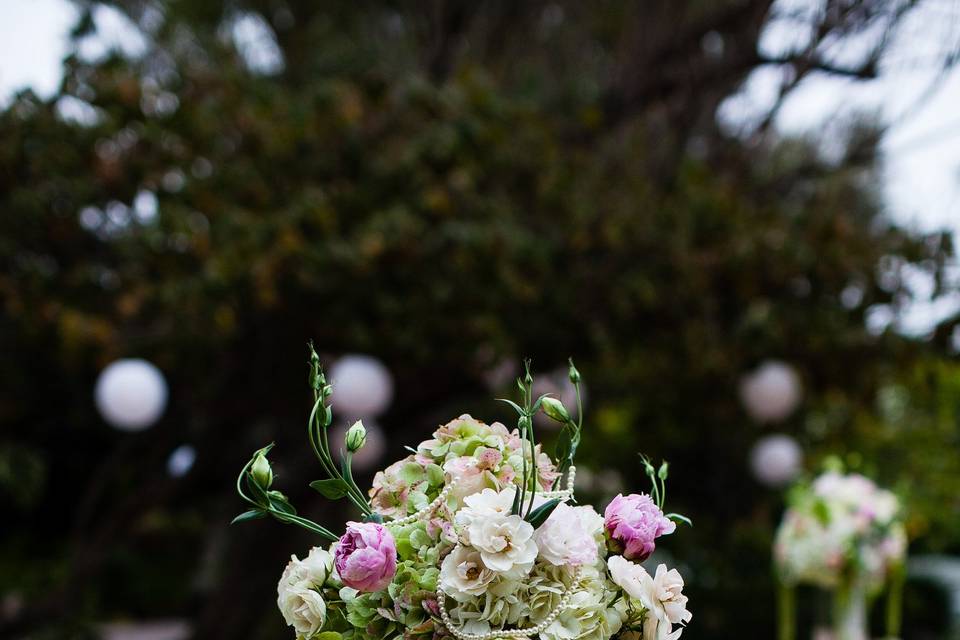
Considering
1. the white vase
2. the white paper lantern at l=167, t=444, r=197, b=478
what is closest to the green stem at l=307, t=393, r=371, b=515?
the white vase

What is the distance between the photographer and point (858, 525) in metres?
2.83

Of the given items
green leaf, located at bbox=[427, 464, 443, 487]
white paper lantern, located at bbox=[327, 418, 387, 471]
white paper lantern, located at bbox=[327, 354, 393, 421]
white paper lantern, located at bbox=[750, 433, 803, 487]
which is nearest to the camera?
green leaf, located at bbox=[427, 464, 443, 487]

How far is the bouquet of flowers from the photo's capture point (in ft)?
3.06

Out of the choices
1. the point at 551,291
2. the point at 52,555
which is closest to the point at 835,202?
the point at 551,291

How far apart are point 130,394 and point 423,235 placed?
5.02ft

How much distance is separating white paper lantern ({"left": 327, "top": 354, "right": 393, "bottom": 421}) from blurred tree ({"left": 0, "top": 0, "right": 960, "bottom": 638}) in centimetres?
15

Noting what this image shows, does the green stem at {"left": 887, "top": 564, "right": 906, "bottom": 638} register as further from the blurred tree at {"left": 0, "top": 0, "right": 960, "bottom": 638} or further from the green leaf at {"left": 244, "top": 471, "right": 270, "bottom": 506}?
the green leaf at {"left": 244, "top": 471, "right": 270, "bottom": 506}

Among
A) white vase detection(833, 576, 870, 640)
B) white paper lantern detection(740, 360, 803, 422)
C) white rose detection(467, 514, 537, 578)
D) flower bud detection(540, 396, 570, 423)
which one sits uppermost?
white paper lantern detection(740, 360, 803, 422)

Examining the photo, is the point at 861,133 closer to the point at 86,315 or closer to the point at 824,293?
the point at 824,293

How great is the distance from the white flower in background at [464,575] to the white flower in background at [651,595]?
0.14 metres

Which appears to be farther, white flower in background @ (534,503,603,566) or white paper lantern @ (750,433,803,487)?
white paper lantern @ (750,433,803,487)

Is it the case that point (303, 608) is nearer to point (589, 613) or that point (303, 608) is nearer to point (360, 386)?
point (589, 613)

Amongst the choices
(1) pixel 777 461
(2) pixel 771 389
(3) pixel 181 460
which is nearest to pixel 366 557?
(2) pixel 771 389

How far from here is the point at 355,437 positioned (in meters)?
0.99
